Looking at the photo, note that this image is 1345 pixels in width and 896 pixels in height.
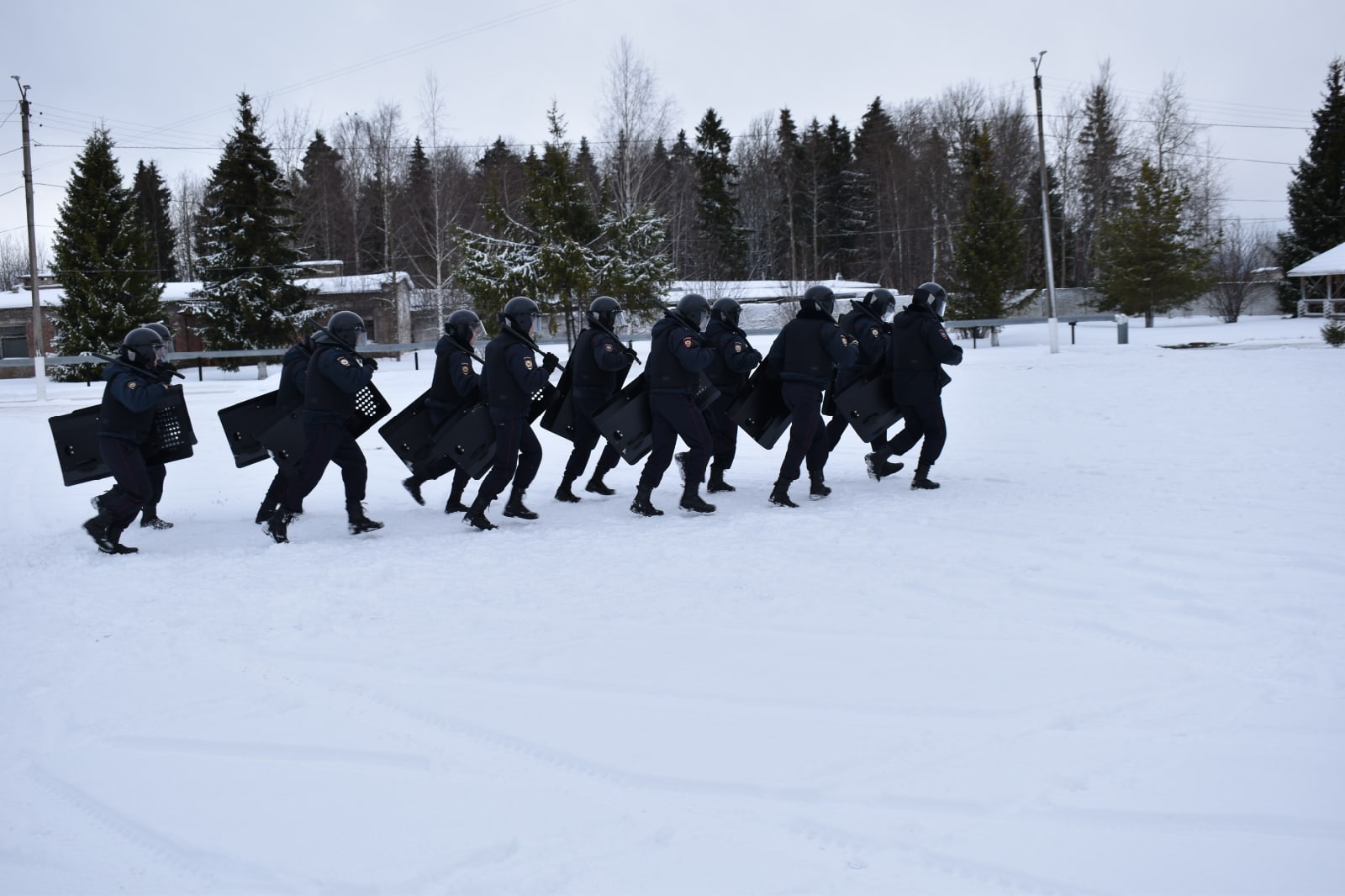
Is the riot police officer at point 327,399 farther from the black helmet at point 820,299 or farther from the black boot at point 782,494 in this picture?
the black helmet at point 820,299

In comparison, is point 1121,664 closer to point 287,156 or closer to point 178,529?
point 178,529

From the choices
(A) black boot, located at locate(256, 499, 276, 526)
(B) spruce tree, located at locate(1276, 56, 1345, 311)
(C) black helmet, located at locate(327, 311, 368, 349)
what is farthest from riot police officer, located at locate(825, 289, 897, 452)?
(B) spruce tree, located at locate(1276, 56, 1345, 311)

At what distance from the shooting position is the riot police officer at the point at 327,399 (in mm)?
8758

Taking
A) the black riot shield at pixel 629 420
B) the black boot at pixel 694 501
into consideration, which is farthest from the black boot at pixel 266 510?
the black boot at pixel 694 501

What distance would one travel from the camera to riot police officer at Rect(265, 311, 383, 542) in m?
8.76

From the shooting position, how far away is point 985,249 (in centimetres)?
3347

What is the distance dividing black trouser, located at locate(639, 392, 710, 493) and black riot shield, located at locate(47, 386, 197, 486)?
13.2 feet

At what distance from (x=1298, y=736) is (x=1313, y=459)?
779 centimetres

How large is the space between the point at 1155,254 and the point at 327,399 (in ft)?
106

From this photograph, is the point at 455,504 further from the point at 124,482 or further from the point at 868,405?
the point at 868,405

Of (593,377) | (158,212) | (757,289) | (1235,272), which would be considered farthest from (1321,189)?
(158,212)

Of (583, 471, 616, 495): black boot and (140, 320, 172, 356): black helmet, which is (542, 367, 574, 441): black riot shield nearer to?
(583, 471, 616, 495): black boot

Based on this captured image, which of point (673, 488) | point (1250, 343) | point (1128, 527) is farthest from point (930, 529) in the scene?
point (1250, 343)

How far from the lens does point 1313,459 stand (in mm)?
10719
